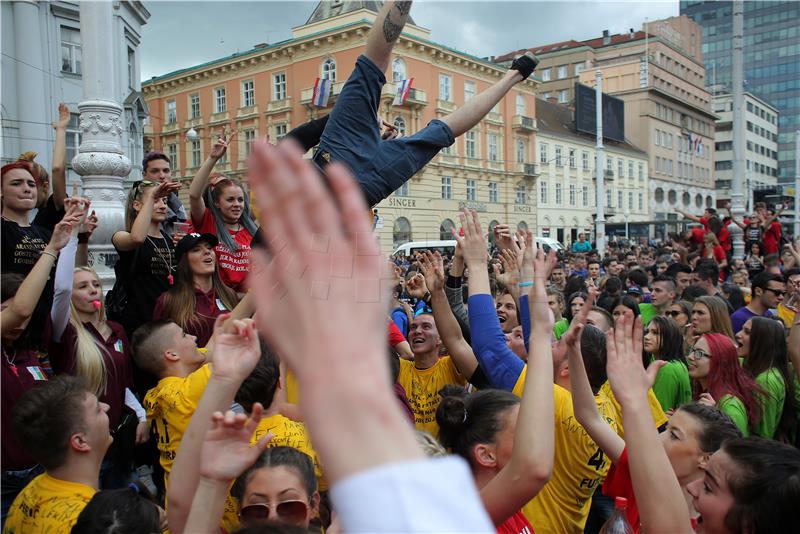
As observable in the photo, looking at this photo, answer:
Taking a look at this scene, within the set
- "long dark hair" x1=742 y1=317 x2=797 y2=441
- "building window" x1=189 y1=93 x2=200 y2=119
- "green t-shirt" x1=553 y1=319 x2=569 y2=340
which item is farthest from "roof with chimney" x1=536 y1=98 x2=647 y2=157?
"long dark hair" x1=742 y1=317 x2=797 y2=441

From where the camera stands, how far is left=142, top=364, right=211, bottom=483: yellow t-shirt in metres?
2.77

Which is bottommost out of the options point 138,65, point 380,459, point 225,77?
point 380,459

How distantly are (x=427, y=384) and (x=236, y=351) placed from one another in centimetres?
253

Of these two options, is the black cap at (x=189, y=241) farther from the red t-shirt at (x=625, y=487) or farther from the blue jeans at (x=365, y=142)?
the red t-shirt at (x=625, y=487)

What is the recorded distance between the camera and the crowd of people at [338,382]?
0.74 meters

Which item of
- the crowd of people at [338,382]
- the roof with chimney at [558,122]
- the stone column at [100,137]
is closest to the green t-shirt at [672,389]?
the crowd of people at [338,382]

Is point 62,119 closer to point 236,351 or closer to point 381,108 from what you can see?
point 236,351

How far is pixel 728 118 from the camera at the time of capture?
78688 millimetres

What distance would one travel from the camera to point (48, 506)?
232cm

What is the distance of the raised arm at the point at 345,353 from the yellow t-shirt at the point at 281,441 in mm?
1793

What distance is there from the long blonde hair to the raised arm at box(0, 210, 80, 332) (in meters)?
0.45

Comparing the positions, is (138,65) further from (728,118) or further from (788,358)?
(728,118)

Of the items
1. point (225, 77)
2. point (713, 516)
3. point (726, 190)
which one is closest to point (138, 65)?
point (225, 77)

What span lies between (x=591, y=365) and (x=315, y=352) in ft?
10.0
